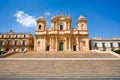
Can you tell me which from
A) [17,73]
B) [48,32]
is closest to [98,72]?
[17,73]

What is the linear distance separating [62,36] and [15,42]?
19.2m

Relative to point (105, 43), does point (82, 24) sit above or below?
above

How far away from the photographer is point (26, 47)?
4575 cm

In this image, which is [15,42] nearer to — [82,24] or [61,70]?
[82,24]

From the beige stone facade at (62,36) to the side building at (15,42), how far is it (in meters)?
8.37

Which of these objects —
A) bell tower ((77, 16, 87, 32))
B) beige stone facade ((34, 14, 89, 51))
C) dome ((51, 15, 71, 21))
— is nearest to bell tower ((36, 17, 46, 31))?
beige stone facade ((34, 14, 89, 51))

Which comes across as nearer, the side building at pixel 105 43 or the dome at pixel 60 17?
the dome at pixel 60 17

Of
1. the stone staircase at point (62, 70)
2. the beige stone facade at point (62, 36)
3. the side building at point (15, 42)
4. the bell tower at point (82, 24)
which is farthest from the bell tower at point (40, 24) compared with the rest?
the stone staircase at point (62, 70)

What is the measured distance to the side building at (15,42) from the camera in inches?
1809

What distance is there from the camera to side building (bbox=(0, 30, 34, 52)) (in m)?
45.9

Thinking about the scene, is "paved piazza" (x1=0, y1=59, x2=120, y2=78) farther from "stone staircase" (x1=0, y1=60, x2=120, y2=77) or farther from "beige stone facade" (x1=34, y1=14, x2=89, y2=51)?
"beige stone facade" (x1=34, y1=14, x2=89, y2=51)

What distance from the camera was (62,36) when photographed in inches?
1535

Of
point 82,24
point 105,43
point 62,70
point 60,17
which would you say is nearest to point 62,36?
point 60,17

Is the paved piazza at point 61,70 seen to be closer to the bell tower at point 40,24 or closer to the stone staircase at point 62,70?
the stone staircase at point 62,70
